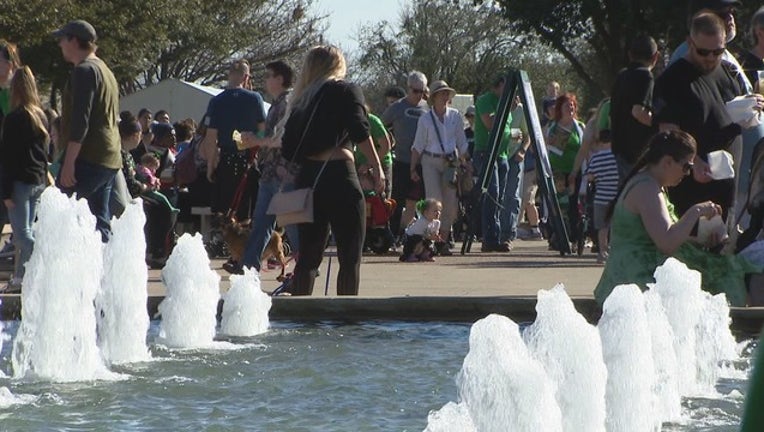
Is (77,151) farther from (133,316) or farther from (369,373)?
(369,373)

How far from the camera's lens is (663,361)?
21.3 feet

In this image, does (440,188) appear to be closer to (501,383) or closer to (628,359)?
(628,359)

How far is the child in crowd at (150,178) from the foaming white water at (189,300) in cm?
532

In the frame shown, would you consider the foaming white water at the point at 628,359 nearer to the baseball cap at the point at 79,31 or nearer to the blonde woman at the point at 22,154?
the baseball cap at the point at 79,31

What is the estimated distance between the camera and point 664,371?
6457mm

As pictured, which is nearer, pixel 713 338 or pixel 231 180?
pixel 713 338

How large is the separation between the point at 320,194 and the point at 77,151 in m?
1.50

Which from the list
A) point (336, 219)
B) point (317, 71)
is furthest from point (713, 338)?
point (317, 71)

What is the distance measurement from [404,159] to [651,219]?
30.2ft

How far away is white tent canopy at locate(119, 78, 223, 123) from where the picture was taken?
97.7 ft

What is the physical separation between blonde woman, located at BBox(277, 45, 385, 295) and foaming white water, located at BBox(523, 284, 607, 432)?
12.9 ft

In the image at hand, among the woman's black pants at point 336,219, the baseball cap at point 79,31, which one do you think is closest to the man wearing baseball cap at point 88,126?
the baseball cap at point 79,31

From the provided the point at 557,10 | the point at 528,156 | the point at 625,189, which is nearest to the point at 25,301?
the point at 625,189

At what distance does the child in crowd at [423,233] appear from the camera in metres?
14.9
